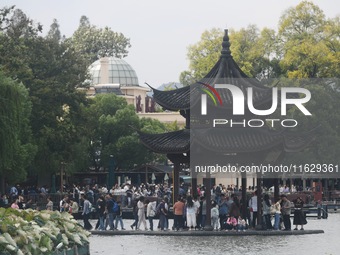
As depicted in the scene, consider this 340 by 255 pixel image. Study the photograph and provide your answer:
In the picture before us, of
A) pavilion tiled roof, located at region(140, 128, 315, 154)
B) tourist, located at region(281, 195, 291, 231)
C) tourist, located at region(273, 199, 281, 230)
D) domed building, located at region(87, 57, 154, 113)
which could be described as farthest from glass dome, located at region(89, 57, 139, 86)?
tourist, located at region(273, 199, 281, 230)

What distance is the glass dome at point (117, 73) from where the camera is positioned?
16475 centimetres

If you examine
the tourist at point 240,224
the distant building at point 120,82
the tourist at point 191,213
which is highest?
the distant building at point 120,82

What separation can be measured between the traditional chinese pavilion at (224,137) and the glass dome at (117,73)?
10382 cm

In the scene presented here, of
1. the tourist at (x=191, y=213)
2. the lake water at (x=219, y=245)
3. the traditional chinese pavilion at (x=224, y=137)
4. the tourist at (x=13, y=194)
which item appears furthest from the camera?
the tourist at (x=13, y=194)

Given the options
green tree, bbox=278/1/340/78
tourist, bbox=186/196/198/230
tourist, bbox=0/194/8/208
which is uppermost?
green tree, bbox=278/1/340/78

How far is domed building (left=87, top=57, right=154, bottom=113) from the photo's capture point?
15781 centimetres

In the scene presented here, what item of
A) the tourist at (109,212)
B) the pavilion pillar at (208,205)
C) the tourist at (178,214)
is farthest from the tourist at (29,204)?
the pavilion pillar at (208,205)

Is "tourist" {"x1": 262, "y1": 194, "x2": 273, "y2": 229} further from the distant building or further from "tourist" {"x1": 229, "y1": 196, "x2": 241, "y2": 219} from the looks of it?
the distant building

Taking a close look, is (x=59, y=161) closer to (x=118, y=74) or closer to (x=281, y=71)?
(x=281, y=71)

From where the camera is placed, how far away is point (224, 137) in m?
56.1

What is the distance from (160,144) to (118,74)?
110634mm

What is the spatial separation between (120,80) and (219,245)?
12527 centimetres

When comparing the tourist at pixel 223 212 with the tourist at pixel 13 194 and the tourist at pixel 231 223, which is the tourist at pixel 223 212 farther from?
the tourist at pixel 13 194

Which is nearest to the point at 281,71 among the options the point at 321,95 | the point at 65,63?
the point at 321,95
